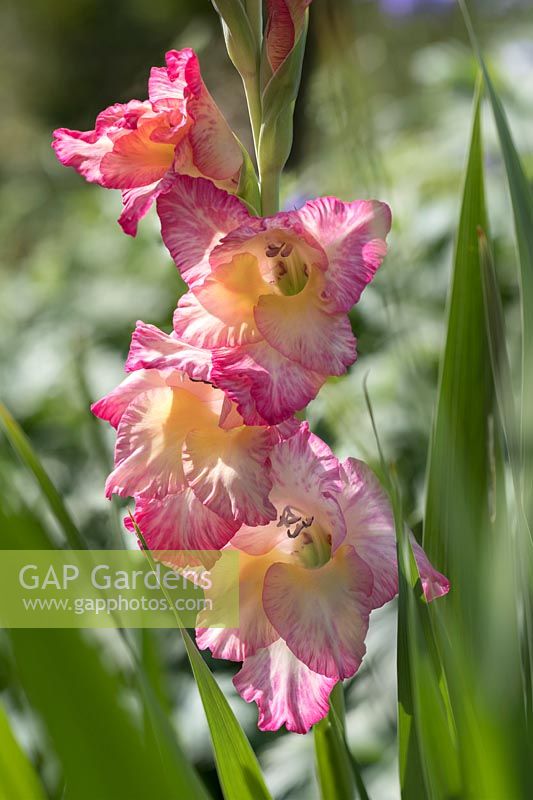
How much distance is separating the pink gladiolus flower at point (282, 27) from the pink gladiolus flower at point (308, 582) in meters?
0.20

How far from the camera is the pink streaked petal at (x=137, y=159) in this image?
47cm

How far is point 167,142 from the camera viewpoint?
473 millimetres

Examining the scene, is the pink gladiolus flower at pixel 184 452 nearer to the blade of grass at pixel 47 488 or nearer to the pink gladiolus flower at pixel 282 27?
the blade of grass at pixel 47 488

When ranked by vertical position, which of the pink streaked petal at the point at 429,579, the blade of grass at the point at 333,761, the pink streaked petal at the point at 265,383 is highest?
the pink streaked petal at the point at 265,383

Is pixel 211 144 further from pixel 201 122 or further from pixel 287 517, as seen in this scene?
pixel 287 517

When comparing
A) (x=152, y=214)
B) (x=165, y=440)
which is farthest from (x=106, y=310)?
(x=165, y=440)

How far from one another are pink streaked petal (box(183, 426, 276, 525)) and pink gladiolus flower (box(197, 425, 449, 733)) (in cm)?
1

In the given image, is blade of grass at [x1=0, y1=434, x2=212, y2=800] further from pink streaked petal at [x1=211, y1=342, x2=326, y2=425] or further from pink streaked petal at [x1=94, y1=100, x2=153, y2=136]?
pink streaked petal at [x1=94, y1=100, x2=153, y2=136]

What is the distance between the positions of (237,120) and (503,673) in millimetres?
3806

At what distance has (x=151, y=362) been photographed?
1.49 ft

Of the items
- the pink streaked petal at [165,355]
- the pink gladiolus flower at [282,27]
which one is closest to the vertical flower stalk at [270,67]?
the pink gladiolus flower at [282,27]

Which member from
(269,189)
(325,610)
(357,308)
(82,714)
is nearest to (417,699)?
(325,610)

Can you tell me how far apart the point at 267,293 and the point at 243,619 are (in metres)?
0.17

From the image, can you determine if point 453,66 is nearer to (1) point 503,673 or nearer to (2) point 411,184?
(2) point 411,184
